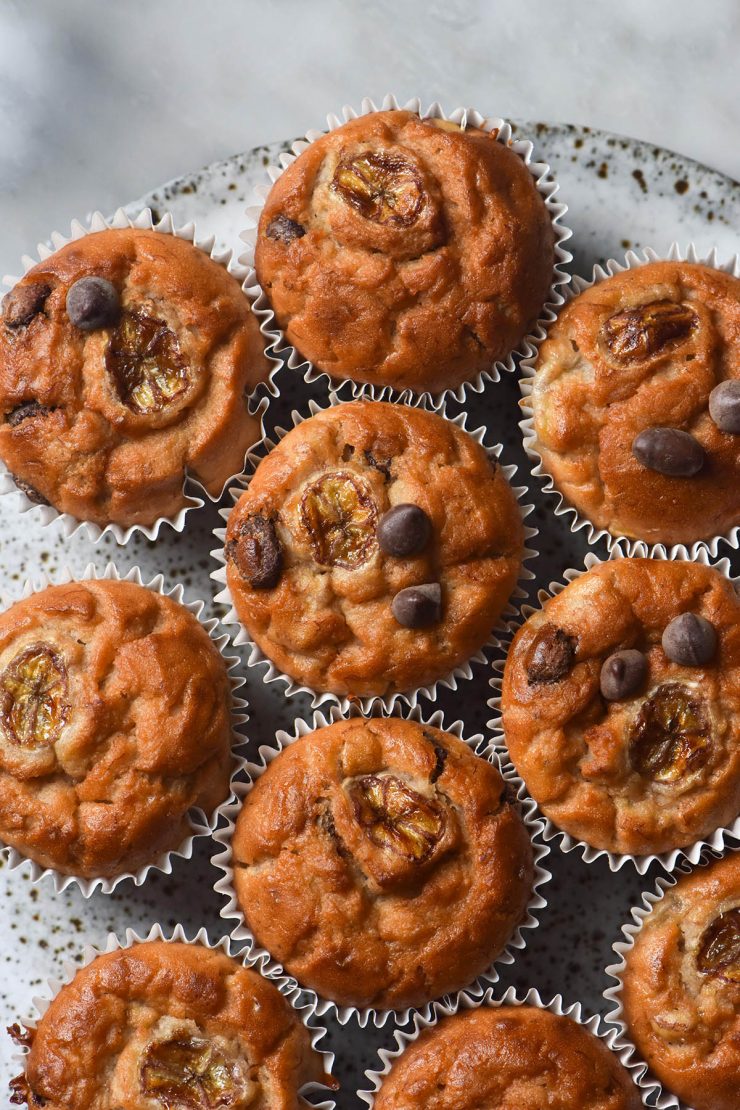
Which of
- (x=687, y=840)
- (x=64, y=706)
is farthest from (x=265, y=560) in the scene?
(x=687, y=840)

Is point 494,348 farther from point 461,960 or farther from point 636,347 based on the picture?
point 461,960

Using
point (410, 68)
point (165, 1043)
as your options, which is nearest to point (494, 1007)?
point (165, 1043)

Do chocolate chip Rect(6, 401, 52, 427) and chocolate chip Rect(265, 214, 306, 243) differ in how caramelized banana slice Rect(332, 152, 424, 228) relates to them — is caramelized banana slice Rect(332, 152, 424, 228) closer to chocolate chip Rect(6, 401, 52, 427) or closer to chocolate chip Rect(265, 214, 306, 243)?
chocolate chip Rect(265, 214, 306, 243)

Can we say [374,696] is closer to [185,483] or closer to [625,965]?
[185,483]

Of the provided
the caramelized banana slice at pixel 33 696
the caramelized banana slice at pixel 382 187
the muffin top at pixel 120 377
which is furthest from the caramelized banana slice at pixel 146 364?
the caramelized banana slice at pixel 33 696

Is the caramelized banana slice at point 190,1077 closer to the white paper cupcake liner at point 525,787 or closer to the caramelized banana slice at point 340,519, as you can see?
the white paper cupcake liner at point 525,787
